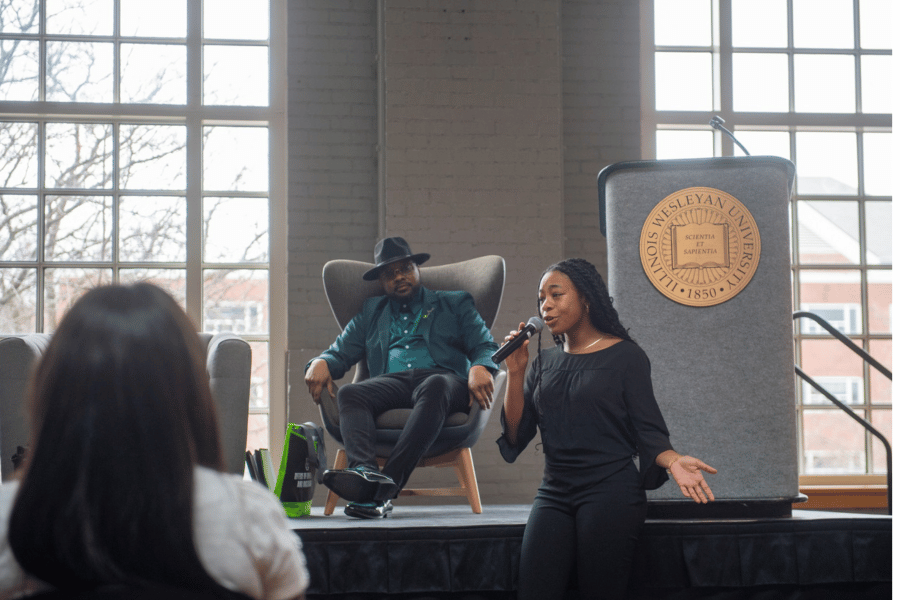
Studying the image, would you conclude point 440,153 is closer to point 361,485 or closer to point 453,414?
point 453,414

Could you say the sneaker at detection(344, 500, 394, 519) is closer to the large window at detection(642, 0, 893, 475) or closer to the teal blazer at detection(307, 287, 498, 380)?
the teal blazer at detection(307, 287, 498, 380)

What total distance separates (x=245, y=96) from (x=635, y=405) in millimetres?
3372

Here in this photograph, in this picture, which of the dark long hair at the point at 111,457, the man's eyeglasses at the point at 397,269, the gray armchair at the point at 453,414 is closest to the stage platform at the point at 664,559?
the gray armchair at the point at 453,414

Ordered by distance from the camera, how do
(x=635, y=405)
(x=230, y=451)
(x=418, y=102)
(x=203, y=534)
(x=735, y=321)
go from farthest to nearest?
1. (x=418, y=102)
2. (x=230, y=451)
3. (x=735, y=321)
4. (x=635, y=405)
5. (x=203, y=534)

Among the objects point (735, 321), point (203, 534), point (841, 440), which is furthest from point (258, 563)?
point (841, 440)

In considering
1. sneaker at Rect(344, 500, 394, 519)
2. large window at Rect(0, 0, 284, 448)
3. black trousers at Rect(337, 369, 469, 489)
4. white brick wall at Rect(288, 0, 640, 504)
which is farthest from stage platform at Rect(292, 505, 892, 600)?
large window at Rect(0, 0, 284, 448)

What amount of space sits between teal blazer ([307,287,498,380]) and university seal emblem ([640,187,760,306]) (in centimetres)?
89

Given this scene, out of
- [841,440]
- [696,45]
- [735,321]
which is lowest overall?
[841,440]

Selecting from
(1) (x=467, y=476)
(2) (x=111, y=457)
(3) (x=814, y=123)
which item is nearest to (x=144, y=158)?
(1) (x=467, y=476)

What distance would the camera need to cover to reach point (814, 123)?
16.1ft

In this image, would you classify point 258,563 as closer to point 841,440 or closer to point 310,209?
point 310,209

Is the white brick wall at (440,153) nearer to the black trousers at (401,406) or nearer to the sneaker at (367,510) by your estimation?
the black trousers at (401,406)

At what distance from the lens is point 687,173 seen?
8.38ft

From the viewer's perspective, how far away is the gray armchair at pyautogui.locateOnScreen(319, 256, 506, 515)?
10.0 feet
